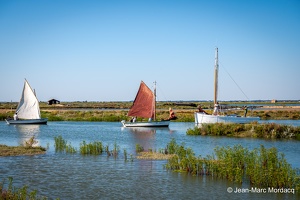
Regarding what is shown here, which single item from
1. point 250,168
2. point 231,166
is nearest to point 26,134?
point 231,166

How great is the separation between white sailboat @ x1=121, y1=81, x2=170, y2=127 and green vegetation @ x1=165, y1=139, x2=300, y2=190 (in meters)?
31.2

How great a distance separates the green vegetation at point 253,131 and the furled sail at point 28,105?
26769mm

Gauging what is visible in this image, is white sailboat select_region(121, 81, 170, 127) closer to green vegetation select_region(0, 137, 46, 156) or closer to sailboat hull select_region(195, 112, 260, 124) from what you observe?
sailboat hull select_region(195, 112, 260, 124)

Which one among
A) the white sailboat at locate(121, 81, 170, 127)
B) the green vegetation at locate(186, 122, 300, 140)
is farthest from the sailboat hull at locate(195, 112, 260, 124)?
the green vegetation at locate(186, 122, 300, 140)

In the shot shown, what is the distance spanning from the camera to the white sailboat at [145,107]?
5228cm

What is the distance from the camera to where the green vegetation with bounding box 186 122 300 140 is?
35125 mm

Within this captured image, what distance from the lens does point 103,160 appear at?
23.3 m

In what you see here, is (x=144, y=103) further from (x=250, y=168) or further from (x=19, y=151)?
(x=250, y=168)

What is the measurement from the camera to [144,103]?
53.1 meters

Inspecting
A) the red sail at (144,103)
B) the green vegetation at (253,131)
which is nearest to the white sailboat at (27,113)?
the red sail at (144,103)

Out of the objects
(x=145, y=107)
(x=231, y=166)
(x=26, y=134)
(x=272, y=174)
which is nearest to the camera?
(x=272, y=174)

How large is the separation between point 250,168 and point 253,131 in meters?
20.3

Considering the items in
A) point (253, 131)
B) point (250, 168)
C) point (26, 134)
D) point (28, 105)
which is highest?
point (28, 105)

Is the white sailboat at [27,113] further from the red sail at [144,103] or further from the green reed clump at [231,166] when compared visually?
the green reed clump at [231,166]
